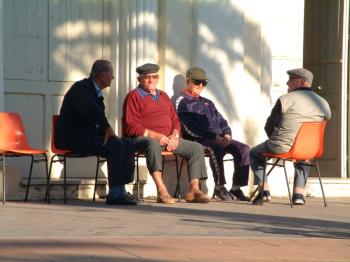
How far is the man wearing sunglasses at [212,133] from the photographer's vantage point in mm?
12680

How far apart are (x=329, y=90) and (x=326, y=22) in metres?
0.94

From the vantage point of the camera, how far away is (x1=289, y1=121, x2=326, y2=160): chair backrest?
12.0m

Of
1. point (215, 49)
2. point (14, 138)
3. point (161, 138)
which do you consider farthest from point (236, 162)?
point (14, 138)

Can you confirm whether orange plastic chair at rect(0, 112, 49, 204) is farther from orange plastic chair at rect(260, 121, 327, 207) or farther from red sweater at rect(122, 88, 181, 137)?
orange plastic chair at rect(260, 121, 327, 207)

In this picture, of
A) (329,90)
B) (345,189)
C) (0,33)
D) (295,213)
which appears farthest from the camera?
(329,90)

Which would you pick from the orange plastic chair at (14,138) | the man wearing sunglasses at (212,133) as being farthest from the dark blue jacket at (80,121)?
the man wearing sunglasses at (212,133)

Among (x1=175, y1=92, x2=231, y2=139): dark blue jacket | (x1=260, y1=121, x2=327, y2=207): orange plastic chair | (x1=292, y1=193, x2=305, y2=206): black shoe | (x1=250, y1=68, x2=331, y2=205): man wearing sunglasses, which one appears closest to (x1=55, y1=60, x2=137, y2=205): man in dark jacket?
(x1=175, y1=92, x2=231, y2=139): dark blue jacket

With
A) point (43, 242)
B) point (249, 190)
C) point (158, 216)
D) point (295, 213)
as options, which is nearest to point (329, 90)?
point (249, 190)

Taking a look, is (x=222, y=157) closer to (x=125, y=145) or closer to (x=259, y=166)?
(x=259, y=166)

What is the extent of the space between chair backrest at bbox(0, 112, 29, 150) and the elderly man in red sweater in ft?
3.62

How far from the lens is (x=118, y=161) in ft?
38.1

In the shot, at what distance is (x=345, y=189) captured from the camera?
14312 millimetres

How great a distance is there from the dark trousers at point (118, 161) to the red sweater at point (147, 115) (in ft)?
1.34

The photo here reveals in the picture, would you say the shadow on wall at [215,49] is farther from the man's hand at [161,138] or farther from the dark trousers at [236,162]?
the man's hand at [161,138]
